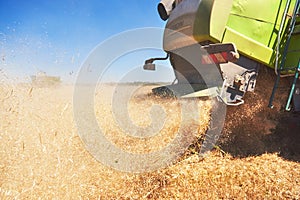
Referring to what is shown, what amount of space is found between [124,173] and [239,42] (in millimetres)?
1749

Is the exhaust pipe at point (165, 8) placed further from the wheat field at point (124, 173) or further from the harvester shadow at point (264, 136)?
the harvester shadow at point (264, 136)

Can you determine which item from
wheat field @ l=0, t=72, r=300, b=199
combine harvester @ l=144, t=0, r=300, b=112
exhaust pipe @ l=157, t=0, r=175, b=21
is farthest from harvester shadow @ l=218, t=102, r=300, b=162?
exhaust pipe @ l=157, t=0, r=175, b=21

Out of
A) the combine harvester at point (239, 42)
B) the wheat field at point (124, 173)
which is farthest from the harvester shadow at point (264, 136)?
the combine harvester at point (239, 42)

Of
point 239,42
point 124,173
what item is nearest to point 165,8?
point 239,42

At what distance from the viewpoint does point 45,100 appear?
14.1ft

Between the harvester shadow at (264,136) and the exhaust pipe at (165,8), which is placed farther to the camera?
the exhaust pipe at (165,8)

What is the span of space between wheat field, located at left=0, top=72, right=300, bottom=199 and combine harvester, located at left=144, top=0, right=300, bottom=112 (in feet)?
1.08

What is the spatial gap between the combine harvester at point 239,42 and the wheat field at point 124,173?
0.33 m

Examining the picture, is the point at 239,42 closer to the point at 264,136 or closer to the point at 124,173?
the point at 264,136

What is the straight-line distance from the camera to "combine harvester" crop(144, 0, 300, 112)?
2637 millimetres

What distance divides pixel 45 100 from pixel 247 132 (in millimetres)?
3081

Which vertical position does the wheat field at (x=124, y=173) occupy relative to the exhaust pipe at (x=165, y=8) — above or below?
below

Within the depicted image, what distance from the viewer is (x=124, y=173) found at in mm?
2611

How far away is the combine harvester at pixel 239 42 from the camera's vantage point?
8.65 ft
